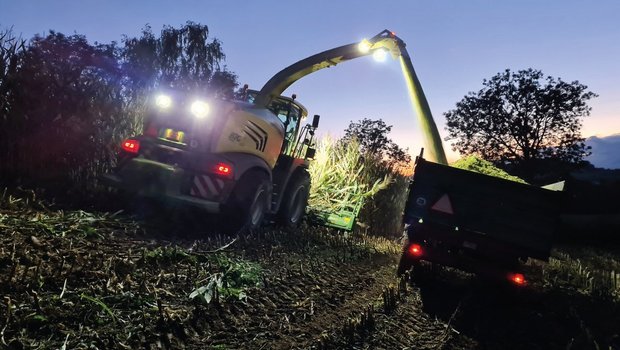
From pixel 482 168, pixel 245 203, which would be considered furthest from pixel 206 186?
pixel 482 168

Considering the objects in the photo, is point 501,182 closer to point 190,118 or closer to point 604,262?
point 190,118

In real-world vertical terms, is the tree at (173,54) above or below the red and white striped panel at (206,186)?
above

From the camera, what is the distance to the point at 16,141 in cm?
638

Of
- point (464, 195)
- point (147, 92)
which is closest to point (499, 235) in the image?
point (464, 195)

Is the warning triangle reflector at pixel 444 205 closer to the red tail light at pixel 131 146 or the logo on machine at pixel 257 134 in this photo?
the logo on machine at pixel 257 134

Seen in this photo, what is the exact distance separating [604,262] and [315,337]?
10296mm

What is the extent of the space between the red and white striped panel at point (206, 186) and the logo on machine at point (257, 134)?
3.15 ft

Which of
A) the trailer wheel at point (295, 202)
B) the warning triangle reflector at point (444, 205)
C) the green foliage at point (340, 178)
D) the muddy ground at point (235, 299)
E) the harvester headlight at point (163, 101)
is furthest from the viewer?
the green foliage at point (340, 178)

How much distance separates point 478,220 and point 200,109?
408 centimetres

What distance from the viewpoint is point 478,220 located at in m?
5.29

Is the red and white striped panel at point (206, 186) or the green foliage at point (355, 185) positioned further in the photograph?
the green foliage at point (355, 185)

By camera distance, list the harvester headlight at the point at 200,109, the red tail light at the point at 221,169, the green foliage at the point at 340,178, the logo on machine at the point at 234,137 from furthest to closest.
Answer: the green foliage at the point at 340,178 → the logo on machine at the point at 234,137 → the harvester headlight at the point at 200,109 → the red tail light at the point at 221,169

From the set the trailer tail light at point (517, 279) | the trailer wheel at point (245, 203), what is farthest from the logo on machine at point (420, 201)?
the trailer wheel at point (245, 203)

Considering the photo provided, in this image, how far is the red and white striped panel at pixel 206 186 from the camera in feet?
19.2
